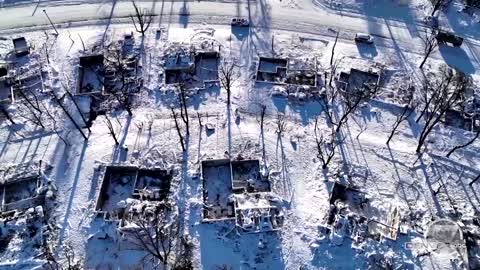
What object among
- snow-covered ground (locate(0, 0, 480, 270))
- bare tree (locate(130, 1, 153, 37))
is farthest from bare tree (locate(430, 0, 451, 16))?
bare tree (locate(130, 1, 153, 37))

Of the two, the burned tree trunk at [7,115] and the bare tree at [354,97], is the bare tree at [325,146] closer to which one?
the bare tree at [354,97]

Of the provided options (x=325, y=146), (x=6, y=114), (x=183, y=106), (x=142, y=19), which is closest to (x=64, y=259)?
(x=6, y=114)

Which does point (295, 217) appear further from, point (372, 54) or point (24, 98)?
point (24, 98)

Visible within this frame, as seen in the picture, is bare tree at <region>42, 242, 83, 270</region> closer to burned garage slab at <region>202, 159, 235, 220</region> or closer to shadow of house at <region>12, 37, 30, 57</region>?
burned garage slab at <region>202, 159, 235, 220</region>

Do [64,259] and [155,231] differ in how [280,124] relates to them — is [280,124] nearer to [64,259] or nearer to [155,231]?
[155,231]

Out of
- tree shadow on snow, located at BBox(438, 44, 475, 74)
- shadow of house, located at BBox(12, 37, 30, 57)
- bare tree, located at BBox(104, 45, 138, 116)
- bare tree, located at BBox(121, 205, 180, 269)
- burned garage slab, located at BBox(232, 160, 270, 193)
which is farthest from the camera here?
shadow of house, located at BBox(12, 37, 30, 57)

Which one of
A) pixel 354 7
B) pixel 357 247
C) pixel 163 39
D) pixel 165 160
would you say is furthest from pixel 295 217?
pixel 354 7
